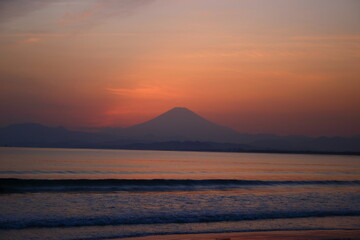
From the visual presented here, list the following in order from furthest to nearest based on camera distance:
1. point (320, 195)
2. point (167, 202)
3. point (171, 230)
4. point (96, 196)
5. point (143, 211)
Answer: point (320, 195) → point (96, 196) → point (167, 202) → point (143, 211) → point (171, 230)

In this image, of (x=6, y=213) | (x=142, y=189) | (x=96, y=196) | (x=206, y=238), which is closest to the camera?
(x=206, y=238)

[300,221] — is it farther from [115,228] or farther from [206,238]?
[115,228]

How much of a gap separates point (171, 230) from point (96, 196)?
8.16 m

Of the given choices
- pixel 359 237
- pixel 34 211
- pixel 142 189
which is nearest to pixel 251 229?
pixel 359 237

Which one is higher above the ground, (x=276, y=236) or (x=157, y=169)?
(x=276, y=236)

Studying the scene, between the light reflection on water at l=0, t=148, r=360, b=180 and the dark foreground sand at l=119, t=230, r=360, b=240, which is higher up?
the dark foreground sand at l=119, t=230, r=360, b=240

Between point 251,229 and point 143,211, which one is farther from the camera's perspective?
point 143,211

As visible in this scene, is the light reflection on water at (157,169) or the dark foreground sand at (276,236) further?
the light reflection on water at (157,169)

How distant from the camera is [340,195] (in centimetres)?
2186

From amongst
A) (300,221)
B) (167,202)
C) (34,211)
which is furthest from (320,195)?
(34,211)

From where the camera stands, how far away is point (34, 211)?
1462cm

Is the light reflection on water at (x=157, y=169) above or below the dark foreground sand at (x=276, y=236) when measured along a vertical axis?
below

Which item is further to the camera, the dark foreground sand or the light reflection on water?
the light reflection on water

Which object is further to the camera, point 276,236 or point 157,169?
point 157,169
